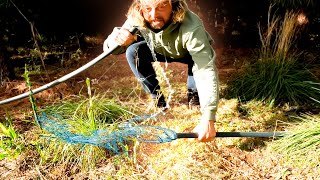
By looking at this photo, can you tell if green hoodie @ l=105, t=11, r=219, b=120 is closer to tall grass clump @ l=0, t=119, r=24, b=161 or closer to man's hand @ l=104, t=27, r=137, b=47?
man's hand @ l=104, t=27, r=137, b=47

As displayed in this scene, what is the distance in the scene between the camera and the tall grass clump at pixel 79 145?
7.02 feet

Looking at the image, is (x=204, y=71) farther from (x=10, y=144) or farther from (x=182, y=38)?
(x=10, y=144)

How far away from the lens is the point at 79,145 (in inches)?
85.5

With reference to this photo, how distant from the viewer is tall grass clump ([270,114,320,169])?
202 centimetres

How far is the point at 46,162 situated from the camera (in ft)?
7.18

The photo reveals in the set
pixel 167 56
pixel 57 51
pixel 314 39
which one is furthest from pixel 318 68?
pixel 57 51

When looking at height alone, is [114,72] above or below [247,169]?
above

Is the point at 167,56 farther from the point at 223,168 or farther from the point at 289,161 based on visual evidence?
the point at 289,161

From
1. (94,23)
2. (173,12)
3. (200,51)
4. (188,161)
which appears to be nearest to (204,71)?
(200,51)

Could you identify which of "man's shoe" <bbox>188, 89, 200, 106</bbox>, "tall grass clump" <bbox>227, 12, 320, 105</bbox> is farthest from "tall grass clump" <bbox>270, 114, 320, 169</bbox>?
"man's shoe" <bbox>188, 89, 200, 106</bbox>

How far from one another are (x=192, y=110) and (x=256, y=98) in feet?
1.78

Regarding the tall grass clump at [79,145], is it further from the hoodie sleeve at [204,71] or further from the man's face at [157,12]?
the hoodie sleeve at [204,71]

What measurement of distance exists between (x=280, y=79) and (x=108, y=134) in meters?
1.54

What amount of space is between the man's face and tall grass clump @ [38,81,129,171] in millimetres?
538
